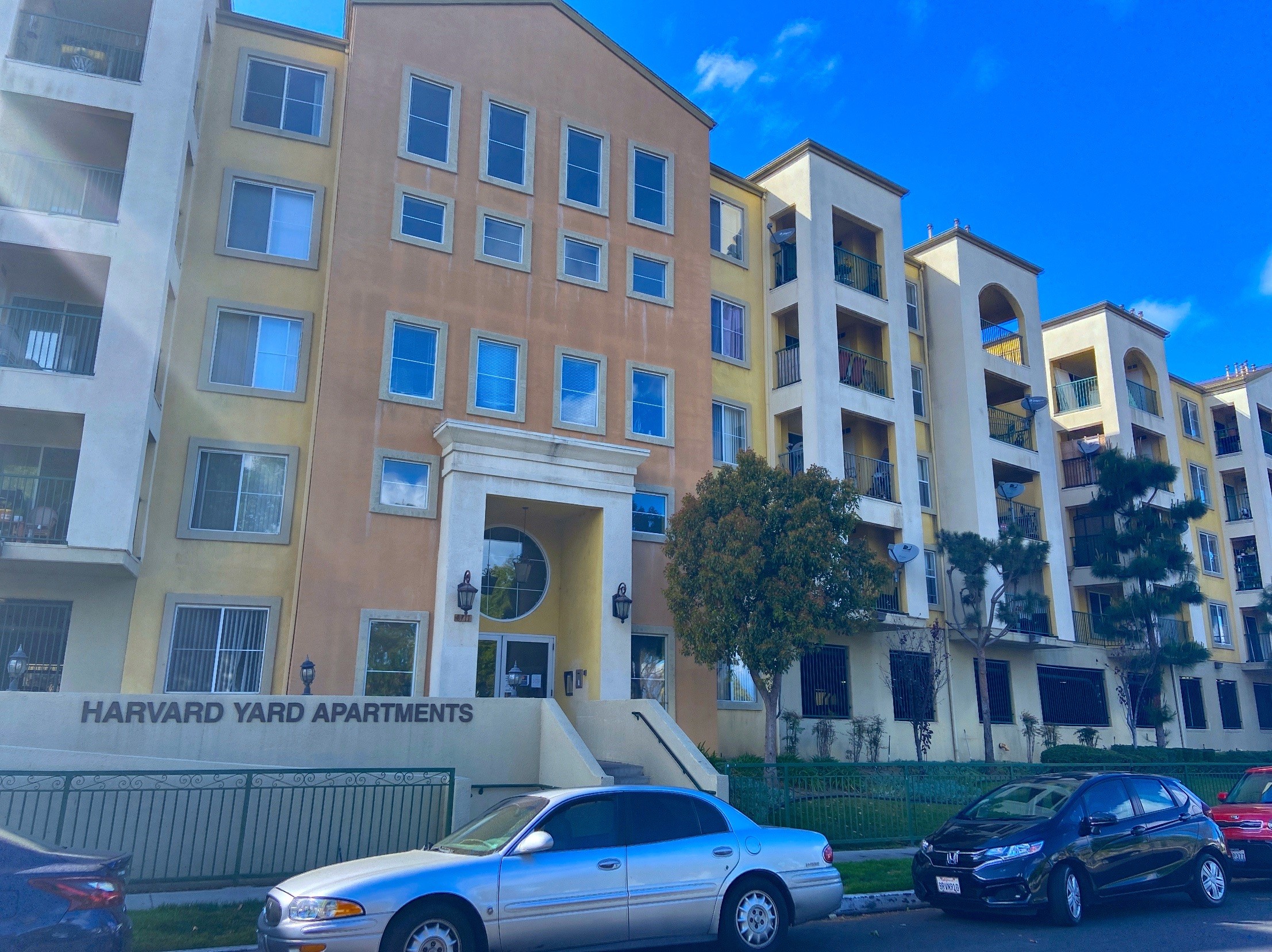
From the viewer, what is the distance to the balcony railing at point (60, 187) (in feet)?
57.2

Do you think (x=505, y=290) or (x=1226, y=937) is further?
(x=505, y=290)

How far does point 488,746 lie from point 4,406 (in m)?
9.87

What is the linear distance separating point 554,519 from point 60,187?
37.3ft

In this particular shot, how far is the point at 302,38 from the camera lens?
2094 cm

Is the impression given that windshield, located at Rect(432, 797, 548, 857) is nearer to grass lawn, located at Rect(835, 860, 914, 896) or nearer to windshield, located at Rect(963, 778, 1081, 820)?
grass lawn, located at Rect(835, 860, 914, 896)

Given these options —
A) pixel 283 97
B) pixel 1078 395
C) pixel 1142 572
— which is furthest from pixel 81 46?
pixel 1078 395

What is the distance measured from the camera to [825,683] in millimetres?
24422

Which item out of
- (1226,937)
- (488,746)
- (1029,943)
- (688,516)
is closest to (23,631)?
(488,746)

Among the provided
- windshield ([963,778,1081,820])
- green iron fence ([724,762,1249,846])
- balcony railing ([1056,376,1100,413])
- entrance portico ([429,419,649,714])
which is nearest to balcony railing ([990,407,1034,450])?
balcony railing ([1056,376,1100,413])

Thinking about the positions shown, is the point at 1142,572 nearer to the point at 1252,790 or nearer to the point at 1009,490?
the point at 1009,490

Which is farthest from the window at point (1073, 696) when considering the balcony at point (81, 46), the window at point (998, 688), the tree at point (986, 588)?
the balcony at point (81, 46)

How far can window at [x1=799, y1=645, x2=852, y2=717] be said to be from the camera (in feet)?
78.4

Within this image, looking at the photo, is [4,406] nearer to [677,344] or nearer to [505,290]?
[505,290]

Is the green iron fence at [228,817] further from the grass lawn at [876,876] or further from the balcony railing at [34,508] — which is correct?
the balcony railing at [34,508]
